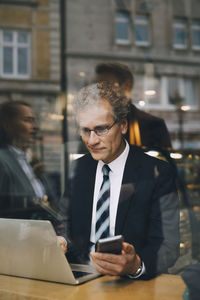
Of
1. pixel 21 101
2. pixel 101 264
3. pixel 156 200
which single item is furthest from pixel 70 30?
pixel 101 264

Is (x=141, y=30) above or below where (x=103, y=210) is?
above

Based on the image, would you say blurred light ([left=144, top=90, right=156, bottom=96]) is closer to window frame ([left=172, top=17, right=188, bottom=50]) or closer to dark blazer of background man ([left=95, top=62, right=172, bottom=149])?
window frame ([left=172, top=17, right=188, bottom=50])

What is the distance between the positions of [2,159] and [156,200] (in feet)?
5.21

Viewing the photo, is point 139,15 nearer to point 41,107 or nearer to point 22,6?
point 22,6

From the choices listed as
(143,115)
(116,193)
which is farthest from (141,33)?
(116,193)

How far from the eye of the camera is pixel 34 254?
1.30 meters

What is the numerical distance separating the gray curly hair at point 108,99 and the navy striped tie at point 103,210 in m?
0.28

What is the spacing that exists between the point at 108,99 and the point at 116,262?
0.86 metres

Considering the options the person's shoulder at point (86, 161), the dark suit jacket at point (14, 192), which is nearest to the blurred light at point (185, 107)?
the dark suit jacket at point (14, 192)

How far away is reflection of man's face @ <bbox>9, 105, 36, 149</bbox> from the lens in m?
3.04

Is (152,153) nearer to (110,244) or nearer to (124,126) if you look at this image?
(124,126)

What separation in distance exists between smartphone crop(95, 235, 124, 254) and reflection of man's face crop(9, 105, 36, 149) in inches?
77.8

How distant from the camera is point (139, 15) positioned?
297 centimetres

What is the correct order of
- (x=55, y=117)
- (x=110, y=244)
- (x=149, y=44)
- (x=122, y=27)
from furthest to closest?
(x=55, y=117) < (x=149, y=44) < (x=122, y=27) < (x=110, y=244)
